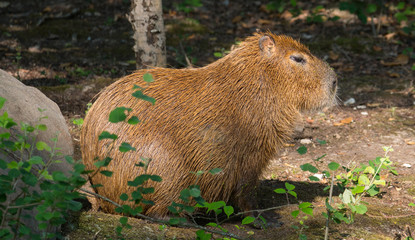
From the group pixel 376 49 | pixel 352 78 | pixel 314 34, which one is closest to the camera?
pixel 352 78

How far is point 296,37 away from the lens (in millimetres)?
7680

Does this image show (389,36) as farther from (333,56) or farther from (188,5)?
(188,5)

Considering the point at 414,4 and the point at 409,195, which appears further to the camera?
the point at 414,4

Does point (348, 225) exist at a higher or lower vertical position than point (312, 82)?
lower

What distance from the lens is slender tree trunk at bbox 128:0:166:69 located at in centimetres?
449

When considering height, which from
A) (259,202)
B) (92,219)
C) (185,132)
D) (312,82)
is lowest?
(259,202)

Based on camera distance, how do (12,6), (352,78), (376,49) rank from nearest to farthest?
(352,78) < (376,49) < (12,6)

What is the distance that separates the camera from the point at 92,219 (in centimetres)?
267

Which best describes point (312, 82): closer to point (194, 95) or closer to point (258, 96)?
point (258, 96)

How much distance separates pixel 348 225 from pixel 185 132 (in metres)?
1.20

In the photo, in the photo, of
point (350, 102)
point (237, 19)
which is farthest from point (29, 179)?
point (237, 19)

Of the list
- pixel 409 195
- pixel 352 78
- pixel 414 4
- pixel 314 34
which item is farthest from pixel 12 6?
pixel 409 195

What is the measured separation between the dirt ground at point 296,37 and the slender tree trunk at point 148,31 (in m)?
0.89

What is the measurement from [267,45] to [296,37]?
4.50m
